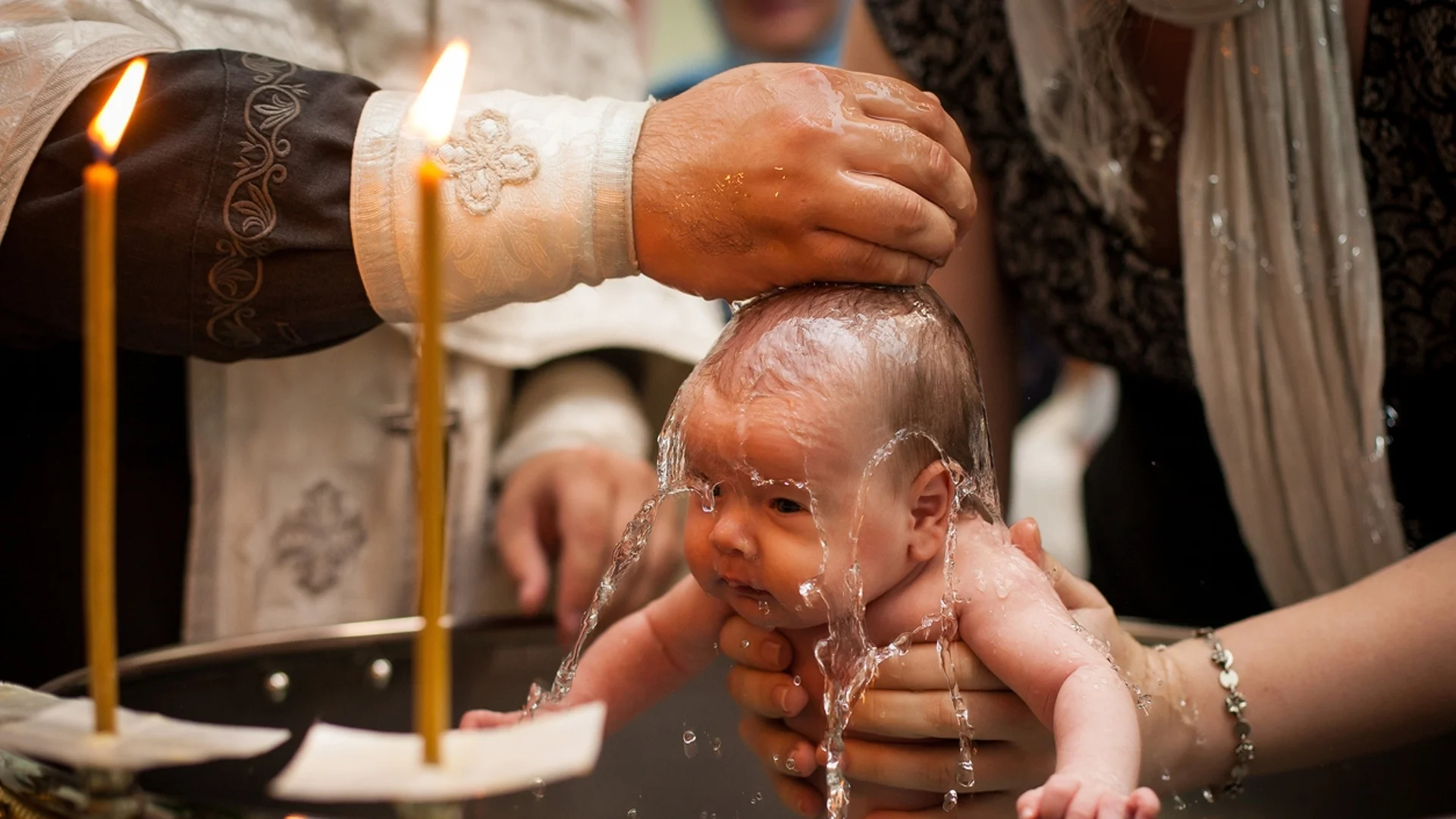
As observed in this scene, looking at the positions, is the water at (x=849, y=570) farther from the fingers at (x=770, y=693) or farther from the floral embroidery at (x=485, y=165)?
the floral embroidery at (x=485, y=165)

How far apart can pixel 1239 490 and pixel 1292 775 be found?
0.89ft

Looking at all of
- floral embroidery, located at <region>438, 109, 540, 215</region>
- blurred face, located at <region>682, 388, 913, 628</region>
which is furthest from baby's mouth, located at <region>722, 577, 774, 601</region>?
floral embroidery, located at <region>438, 109, 540, 215</region>

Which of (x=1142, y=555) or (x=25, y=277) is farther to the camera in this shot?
(x=1142, y=555)

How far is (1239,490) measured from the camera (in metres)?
0.95

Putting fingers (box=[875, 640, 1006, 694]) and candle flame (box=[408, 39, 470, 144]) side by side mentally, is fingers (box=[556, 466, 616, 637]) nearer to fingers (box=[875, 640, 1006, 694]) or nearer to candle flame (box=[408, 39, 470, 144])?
fingers (box=[875, 640, 1006, 694])

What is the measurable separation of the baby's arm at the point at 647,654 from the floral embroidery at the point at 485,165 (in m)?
0.25

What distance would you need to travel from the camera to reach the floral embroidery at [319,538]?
102 centimetres

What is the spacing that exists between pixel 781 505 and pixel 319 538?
0.53m

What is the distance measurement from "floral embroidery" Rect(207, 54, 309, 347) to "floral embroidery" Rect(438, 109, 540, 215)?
0.09 meters

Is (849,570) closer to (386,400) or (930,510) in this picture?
(930,510)

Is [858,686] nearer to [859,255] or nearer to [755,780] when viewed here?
[755,780]

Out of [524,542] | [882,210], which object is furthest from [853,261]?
[524,542]

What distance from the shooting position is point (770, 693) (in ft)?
2.24

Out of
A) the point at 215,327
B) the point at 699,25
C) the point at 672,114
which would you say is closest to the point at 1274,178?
the point at 672,114
